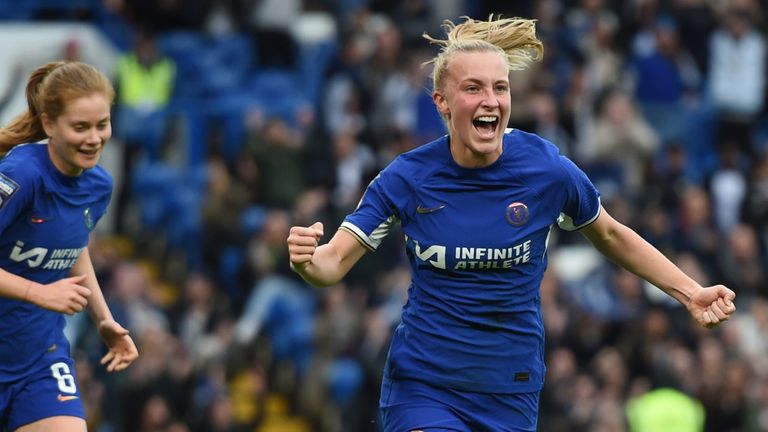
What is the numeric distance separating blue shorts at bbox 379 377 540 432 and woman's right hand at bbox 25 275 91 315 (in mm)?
1327

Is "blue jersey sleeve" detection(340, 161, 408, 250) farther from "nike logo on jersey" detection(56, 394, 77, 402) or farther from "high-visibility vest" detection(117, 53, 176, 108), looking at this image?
"high-visibility vest" detection(117, 53, 176, 108)

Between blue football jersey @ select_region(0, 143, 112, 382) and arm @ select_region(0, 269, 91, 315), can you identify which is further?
blue football jersey @ select_region(0, 143, 112, 382)

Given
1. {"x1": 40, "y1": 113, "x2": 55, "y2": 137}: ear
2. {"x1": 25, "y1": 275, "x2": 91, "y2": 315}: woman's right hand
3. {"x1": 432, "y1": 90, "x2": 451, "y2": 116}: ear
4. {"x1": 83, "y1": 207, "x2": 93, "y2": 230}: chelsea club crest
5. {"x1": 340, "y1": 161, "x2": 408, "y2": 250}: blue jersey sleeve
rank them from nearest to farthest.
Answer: {"x1": 25, "y1": 275, "x2": 91, "y2": 315}: woman's right hand
{"x1": 340, "y1": 161, "x2": 408, "y2": 250}: blue jersey sleeve
{"x1": 432, "y1": 90, "x2": 451, "y2": 116}: ear
{"x1": 40, "y1": 113, "x2": 55, "y2": 137}: ear
{"x1": 83, "y1": 207, "x2": 93, "y2": 230}: chelsea club crest

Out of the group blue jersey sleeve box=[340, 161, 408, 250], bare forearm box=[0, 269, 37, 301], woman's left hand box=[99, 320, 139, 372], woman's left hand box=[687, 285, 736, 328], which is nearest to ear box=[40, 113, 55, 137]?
bare forearm box=[0, 269, 37, 301]

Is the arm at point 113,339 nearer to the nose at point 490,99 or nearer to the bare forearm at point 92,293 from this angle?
the bare forearm at point 92,293

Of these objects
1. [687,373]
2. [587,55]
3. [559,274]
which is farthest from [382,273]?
[587,55]

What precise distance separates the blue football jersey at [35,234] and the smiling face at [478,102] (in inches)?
68.7

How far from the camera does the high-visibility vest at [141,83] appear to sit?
1631cm

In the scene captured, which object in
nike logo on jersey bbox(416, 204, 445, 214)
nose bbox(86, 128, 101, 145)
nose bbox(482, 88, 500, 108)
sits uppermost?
nose bbox(482, 88, 500, 108)

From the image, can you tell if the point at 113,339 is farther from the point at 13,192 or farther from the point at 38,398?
the point at 13,192

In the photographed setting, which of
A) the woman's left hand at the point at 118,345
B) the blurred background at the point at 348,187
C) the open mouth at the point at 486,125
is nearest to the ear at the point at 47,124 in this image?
the woman's left hand at the point at 118,345

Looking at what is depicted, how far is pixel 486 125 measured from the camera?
6398 mm

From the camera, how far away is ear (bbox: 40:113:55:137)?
676 cm

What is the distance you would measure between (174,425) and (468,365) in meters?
6.55
